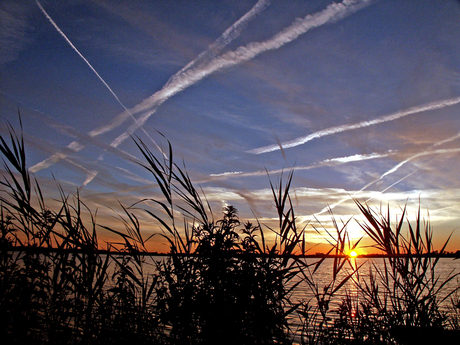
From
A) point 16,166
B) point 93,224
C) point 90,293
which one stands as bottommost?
point 90,293

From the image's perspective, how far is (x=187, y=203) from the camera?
3.87 m

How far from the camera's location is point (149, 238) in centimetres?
418

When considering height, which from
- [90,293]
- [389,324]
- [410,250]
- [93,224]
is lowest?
[389,324]

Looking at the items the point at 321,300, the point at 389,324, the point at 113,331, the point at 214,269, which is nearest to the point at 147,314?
the point at 113,331

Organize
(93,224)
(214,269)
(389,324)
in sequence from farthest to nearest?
(389,324) < (93,224) < (214,269)

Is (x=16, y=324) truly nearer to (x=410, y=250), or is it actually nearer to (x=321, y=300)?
(x=321, y=300)

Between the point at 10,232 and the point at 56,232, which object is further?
the point at 10,232

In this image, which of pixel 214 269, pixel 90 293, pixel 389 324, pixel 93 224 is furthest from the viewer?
pixel 389 324

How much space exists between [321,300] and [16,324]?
417 cm

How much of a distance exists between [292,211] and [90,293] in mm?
2841

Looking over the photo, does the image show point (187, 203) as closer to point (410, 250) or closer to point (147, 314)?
point (147, 314)

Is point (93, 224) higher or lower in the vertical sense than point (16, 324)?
higher

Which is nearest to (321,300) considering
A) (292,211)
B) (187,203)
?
(292,211)

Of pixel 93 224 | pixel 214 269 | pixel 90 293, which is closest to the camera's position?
pixel 214 269
